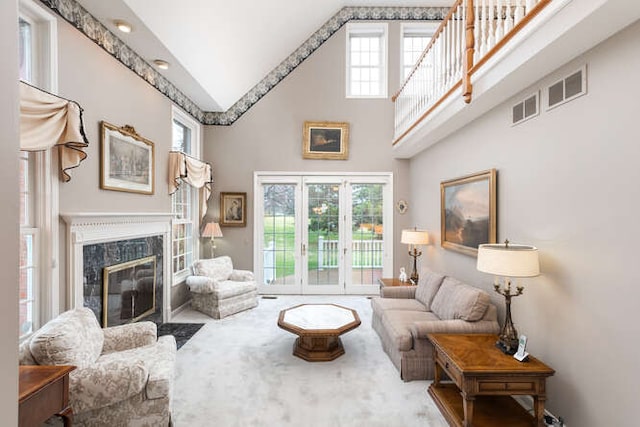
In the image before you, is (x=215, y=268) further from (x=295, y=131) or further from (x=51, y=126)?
(x=51, y=126)

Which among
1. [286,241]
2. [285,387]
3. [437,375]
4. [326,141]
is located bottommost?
[285,387]

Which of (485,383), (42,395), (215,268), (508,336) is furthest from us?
(215,268)

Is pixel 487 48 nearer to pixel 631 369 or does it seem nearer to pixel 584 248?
pixel 584 248

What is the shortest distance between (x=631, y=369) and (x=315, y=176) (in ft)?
16.2

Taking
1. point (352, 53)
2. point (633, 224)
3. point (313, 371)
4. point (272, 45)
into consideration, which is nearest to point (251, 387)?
point (313, 371)

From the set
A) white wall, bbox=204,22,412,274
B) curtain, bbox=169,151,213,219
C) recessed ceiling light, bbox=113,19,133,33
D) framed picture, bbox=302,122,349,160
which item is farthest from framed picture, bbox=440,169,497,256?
recessed ceiling light, bbox=113,19,133,33

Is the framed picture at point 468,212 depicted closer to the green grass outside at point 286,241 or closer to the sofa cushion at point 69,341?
the green grass outside at point 286,241

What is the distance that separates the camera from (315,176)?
20.0ft

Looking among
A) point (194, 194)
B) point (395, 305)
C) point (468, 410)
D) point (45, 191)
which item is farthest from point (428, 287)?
point (194, 194)

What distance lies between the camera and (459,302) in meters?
3.16

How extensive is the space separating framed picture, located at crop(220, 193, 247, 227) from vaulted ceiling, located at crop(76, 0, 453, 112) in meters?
1.62

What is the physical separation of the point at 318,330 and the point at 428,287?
1605mm

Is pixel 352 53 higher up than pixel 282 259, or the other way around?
pixel 352 53

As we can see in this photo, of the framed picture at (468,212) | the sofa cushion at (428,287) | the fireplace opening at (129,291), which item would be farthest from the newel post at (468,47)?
the fireplace opening at (129,291)
